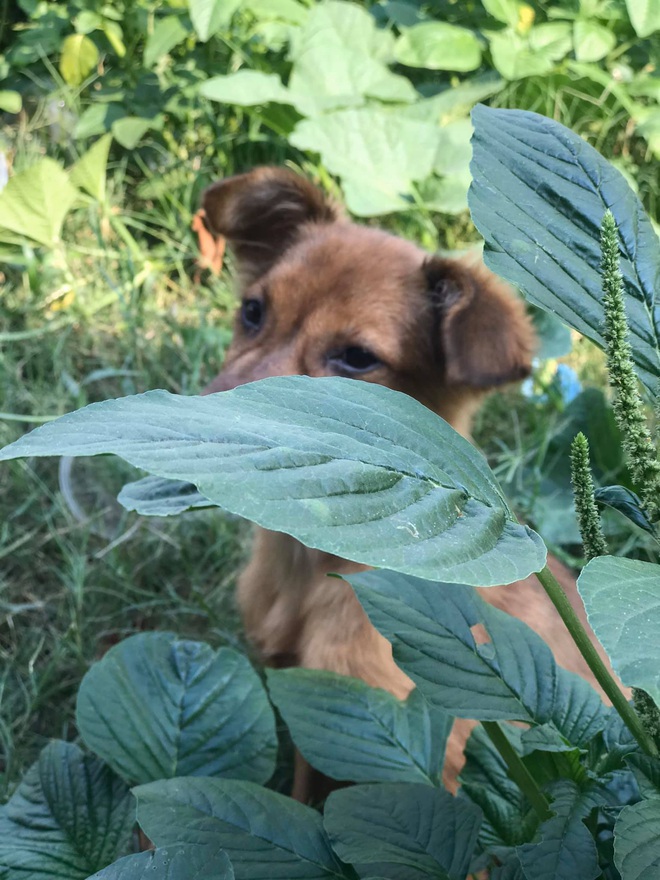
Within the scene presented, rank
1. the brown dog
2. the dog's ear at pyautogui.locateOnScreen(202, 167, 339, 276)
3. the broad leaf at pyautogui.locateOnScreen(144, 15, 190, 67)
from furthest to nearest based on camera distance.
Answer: the broad leaf at pyautogui.locateOnScreen(144, 15, 190, 67)
the dog's ear at pyautogui.locateOnScreen(202, 167, 339, 276)
the brown dog

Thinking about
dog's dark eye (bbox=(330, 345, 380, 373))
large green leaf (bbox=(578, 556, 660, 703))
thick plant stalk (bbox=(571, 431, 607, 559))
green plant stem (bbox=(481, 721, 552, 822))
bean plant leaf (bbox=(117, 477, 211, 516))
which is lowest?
dog's dark eye (bbox=(330, 345, 380, 373))

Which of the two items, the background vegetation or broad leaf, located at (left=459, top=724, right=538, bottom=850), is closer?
broad leaf, located at (left=459, top=724, right=538, bottom=850)

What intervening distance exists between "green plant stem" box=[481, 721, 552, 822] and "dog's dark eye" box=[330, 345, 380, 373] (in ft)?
3.03

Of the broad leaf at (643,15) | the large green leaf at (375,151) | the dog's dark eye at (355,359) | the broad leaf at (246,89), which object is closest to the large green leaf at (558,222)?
the dog's dark eye at (355,359)

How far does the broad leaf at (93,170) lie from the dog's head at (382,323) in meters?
1.01

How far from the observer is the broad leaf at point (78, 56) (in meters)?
2.96

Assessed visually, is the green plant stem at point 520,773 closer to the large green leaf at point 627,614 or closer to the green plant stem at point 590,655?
the green plant stem at point 590,655

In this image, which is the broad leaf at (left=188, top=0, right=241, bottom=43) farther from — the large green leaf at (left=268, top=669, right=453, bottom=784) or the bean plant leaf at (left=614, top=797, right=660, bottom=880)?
the bean plant leaf at (left=614, top=797, right=660, bottom=880)

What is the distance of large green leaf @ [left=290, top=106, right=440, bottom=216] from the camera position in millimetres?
2562

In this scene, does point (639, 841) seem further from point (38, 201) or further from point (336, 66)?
point (336, 66)

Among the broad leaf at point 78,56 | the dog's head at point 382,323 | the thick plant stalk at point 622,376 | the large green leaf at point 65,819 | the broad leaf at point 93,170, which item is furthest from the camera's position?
the broad leaf at point 78,56

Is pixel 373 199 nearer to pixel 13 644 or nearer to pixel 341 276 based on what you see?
pixel 341 276

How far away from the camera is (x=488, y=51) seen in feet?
10.1

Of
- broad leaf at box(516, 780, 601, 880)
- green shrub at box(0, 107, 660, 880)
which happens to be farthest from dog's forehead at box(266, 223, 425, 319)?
broad leaf at box(516, 780, 601, 880)
